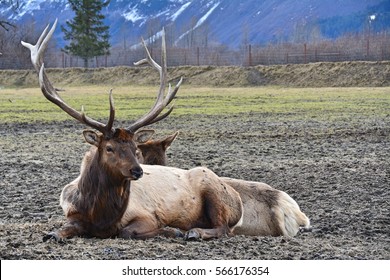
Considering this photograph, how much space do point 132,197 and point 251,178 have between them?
4908 millimetres

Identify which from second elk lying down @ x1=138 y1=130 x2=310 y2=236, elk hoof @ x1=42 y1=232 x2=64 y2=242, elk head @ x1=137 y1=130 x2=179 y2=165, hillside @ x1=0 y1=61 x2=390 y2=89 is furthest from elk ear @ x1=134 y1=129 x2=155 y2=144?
hillside @ x1=0 y1=61 x2=390 y2=89

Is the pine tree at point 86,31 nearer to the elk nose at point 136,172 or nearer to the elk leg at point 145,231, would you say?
the elk leg at point 145,231

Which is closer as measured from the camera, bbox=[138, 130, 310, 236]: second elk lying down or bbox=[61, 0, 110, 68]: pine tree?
bbox=[138, 130, 310, 236]: second elk lying down

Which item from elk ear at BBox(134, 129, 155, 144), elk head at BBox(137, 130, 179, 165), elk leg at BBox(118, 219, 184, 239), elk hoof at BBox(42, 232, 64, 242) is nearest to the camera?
elk hoof at BBox(42, 232, 64, 242)

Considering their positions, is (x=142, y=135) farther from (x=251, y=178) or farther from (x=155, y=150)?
(x=251, y=178)

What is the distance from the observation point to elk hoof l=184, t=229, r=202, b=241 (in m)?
8.54

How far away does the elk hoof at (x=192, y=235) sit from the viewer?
336 inches

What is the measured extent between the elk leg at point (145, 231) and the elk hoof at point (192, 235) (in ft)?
0.40

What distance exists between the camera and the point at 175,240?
8477 millimetres

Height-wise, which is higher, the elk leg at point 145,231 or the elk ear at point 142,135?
the elk ear at point 142,135

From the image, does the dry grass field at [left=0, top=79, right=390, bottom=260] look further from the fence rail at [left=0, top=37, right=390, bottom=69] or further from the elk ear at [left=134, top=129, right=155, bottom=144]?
the fence rail at [left=0, top=37, right=390, bottom=69]

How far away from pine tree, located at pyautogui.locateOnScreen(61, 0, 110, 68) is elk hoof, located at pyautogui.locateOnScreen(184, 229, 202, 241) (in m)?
69.9

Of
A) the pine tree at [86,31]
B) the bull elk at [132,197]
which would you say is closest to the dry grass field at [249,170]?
the bull elk at [132,197]

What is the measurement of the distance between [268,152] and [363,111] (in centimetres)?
1337
